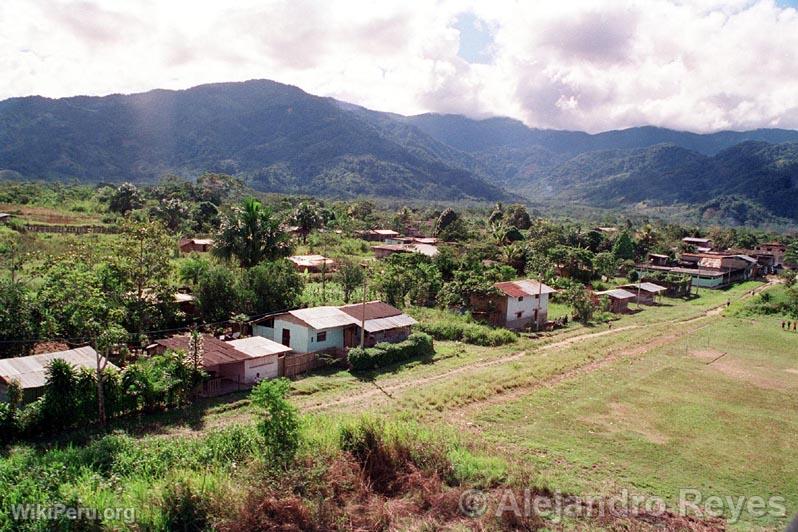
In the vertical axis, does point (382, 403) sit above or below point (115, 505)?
below

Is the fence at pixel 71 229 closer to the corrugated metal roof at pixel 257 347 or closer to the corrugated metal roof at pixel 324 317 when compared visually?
the corrugated metal roof at pixel 324 317

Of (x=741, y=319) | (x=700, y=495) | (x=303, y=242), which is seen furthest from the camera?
(x=303, y=242)

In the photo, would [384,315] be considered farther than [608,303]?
No

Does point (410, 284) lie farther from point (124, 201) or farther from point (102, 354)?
point (124, 201)

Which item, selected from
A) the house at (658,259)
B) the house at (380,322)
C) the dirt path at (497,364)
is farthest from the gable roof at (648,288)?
the house at (380,322)

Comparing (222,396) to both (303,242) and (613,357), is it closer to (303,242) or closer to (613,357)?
(613,357)

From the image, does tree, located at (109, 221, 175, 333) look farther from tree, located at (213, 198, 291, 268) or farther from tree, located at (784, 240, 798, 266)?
tree, located at (784, 240, 798, 266)

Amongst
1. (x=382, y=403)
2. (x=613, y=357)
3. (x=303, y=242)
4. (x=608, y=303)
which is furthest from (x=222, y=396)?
(x=303, y=242)
